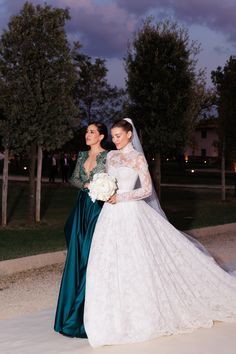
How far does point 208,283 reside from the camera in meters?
6.88

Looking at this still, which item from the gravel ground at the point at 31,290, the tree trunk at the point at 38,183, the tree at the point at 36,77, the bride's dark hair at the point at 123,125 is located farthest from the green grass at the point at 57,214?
the bride's dark hair at the point at 123,125

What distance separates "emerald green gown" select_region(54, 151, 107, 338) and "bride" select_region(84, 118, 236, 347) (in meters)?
0.24

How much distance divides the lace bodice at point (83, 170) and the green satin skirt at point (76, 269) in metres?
0.16

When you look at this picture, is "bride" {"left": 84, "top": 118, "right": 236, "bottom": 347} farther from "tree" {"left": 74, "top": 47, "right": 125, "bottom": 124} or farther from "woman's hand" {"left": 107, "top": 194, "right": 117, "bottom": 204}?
"tree" {"left": 74, "top": 47, "right": 125, "bottom": 124}

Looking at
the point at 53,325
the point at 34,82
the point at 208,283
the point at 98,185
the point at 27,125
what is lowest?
the point at 53,325

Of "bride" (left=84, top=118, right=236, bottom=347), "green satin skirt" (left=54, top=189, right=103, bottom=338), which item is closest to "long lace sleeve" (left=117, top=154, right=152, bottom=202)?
"bride" (left=84, top=118, right=236, bottom=347)

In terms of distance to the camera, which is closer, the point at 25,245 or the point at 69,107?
the point at 25,245

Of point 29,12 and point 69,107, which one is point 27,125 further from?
point 29,12

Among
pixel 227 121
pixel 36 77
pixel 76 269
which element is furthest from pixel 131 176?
pixel 227 121

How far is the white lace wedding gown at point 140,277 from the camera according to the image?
19.8 ft

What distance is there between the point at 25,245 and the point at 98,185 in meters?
6.32

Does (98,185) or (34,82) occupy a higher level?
Answer: (34,82)

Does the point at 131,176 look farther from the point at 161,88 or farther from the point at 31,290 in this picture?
the point at 161,88

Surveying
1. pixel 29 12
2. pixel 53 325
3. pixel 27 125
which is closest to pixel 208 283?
pixel 53 325
